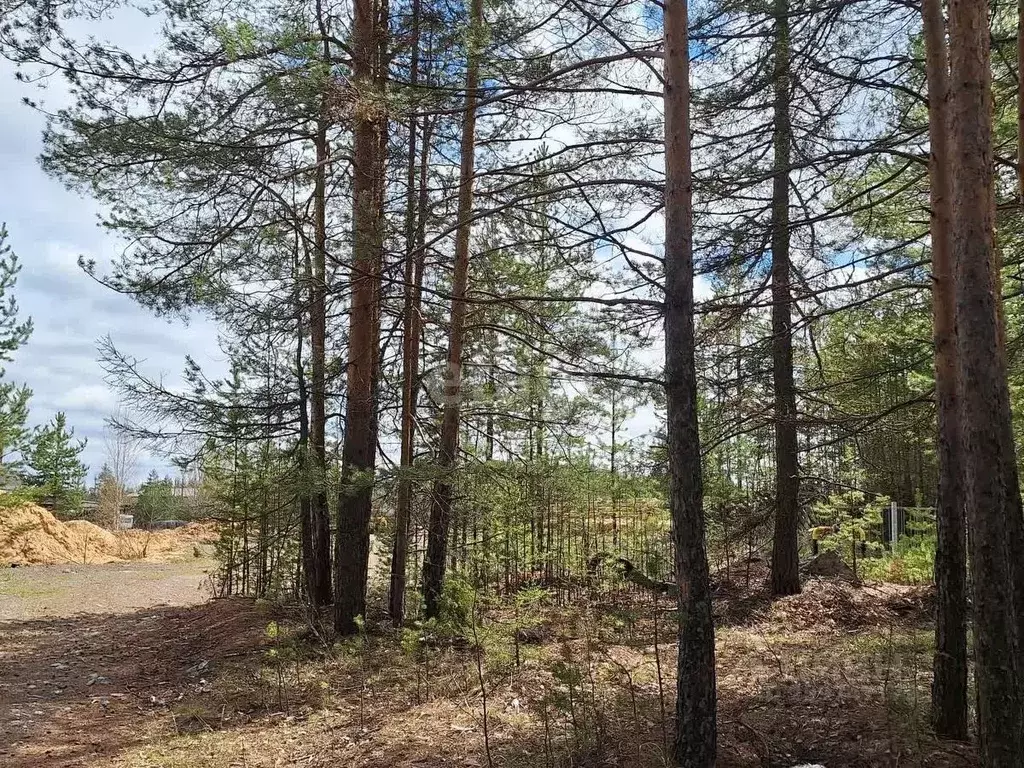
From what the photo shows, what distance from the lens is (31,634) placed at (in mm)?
10273

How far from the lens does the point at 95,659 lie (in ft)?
29.1

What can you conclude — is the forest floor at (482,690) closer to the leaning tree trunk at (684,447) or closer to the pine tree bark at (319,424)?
the leaning tree trunk at (684,447)

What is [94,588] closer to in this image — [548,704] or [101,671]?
[101,671]

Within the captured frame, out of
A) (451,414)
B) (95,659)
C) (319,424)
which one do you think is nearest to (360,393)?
(451,414)

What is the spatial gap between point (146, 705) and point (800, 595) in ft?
27.3

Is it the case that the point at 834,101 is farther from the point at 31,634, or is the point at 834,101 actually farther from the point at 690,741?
the point at 31,634

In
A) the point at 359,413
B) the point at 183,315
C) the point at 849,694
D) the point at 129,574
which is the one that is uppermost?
the point at 183,315

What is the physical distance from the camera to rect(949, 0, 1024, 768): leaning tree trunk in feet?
11.8

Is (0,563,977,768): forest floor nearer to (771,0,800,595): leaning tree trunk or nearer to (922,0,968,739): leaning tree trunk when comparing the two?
(922,0,968,739): leaning tree trunk

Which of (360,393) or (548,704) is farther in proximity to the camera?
(360,393)

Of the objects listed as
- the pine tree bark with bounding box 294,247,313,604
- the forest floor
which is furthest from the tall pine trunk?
the forest floor

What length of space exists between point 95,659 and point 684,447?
8.62 metres

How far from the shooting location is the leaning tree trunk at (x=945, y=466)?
459cm

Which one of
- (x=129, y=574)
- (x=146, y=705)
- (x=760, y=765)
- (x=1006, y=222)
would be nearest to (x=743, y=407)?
(x=1006, y=222)
